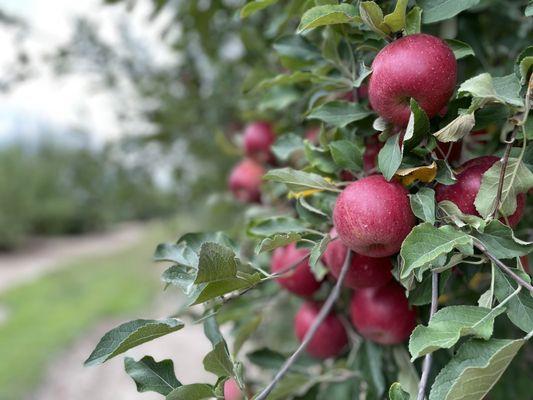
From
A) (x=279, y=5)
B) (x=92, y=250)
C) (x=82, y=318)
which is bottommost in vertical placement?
(x=92, y=250)

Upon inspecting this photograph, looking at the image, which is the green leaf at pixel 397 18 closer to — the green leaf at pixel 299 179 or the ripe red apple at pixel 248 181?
the green leaf at pixel 299 179

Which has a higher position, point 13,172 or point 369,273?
point 369,273

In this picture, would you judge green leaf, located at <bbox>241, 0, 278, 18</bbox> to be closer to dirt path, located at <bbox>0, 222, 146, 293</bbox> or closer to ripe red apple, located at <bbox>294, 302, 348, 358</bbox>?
ripe red apple, located at <bbox>294, 302, 348, 358</bbox>

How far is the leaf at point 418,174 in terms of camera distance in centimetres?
46

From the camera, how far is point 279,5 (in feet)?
3.76

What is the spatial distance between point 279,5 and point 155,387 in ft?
2.93

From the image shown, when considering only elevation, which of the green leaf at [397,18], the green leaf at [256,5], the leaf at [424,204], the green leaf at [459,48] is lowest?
the leaf at [424,204]

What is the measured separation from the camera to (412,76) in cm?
46

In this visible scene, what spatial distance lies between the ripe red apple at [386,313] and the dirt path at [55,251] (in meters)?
6.51

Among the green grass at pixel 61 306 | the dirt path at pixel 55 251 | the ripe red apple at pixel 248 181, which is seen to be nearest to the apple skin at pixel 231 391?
the ripe red apple at pixel 248 181

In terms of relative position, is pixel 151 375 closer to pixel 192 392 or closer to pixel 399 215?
pixel 192 392

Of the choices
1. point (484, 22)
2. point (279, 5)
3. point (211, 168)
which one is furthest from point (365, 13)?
point (211, 168)

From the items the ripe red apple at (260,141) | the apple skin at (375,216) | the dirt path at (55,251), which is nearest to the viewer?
the apple skin at (375,216)

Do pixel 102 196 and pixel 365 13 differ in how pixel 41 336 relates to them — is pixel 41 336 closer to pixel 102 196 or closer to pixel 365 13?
pixel 102 196
